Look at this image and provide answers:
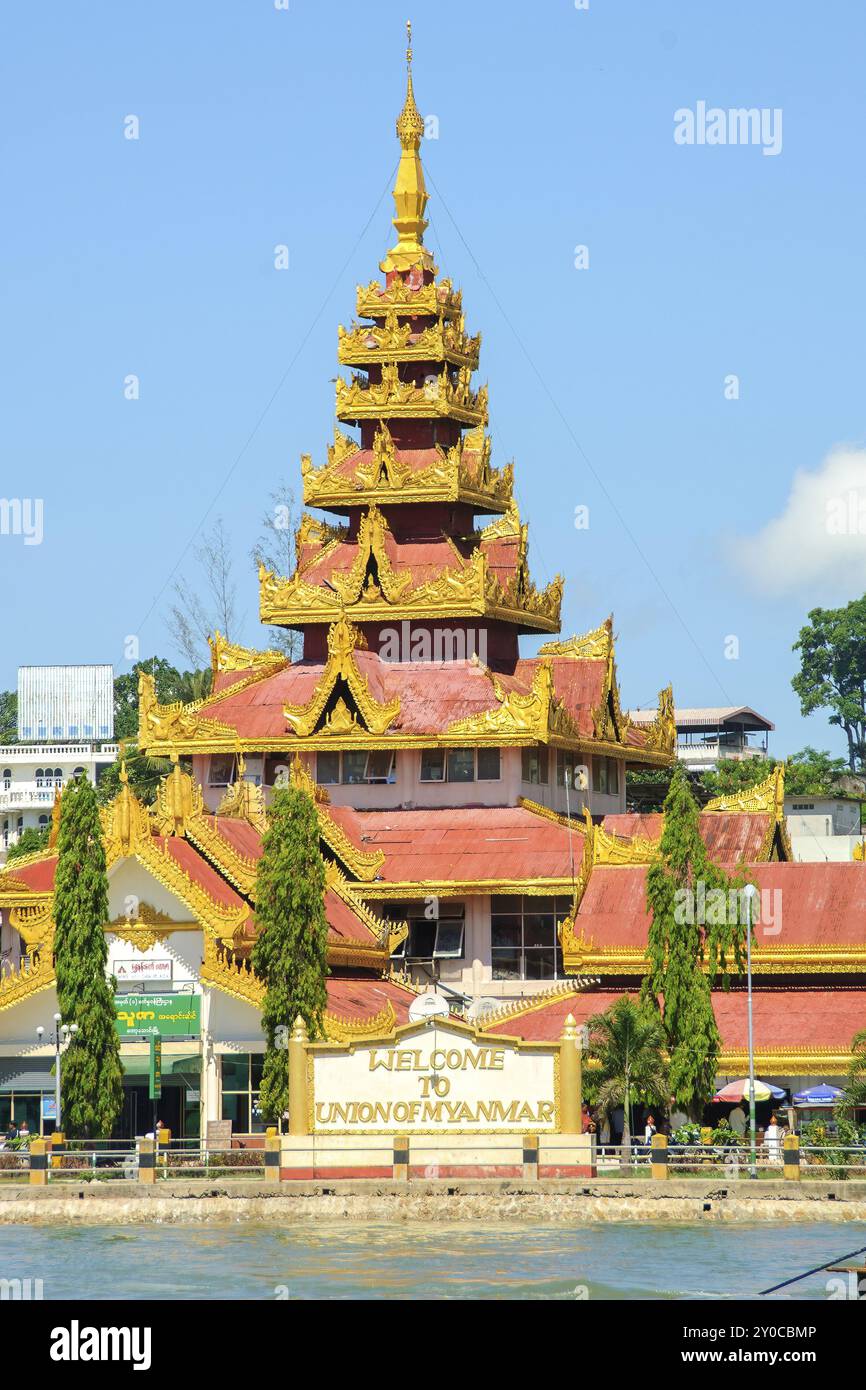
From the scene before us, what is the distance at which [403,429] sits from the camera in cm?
7875

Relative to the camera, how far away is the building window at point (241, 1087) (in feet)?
207

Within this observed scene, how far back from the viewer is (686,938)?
5800cm

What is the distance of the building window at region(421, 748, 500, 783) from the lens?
72.8m

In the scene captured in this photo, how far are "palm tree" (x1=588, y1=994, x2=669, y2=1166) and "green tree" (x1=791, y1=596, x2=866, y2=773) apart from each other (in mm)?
83535

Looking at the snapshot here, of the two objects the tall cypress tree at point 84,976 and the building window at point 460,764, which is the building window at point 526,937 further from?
the tall cypress tree at point 84,976

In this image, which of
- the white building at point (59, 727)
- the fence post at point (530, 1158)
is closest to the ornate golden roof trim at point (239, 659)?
the fence post at point (530, 1158)

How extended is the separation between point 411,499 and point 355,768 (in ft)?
24.1

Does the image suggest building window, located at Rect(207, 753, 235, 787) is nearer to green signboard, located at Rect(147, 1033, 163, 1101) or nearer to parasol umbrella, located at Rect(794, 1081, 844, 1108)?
green signboard, located at Rect(147, 1033, 163, 1101)

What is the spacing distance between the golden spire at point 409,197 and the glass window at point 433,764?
14.5m

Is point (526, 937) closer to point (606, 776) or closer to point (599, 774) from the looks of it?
point (599, 774)

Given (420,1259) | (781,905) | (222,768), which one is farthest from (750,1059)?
(222,768)
